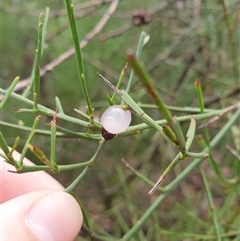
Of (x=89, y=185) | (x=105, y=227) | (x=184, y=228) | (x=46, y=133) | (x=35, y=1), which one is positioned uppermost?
(x=46, y=133)

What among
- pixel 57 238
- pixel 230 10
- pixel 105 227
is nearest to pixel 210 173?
pixel 105 227

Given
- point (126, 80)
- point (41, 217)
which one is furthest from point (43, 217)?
point (126, 80)

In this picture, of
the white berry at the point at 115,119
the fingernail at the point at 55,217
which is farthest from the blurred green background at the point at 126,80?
the white berry at the point at 115,119

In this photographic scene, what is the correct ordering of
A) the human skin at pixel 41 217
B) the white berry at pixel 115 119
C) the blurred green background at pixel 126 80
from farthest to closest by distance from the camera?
1. the blurred green background at pixel 126 80
2. the human skin at pixel 41 217
3. the white berry at pixel 115 119

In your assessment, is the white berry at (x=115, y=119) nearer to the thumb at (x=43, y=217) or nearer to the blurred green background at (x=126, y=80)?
the thumb at (x=43, y=217)

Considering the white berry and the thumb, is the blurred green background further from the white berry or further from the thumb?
the white berry

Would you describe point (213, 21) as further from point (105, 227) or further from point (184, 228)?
point (105, 227)

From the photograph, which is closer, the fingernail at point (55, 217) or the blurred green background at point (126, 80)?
the fingernail at point (55, 217)
